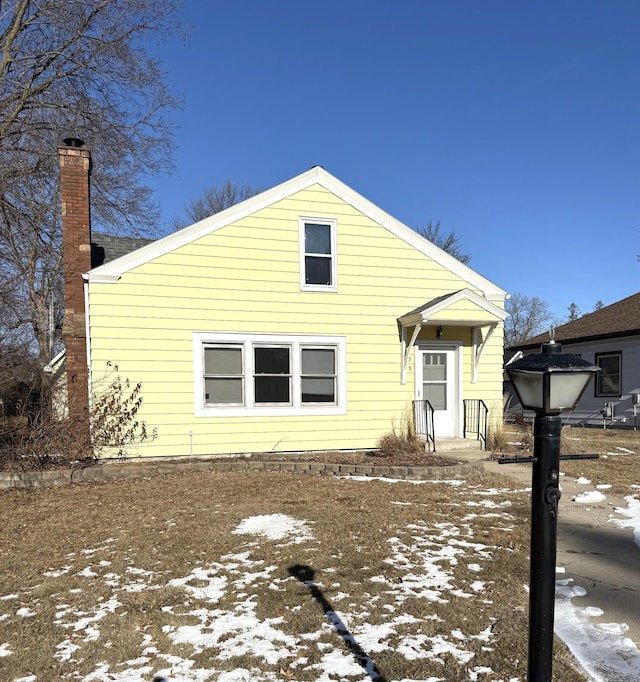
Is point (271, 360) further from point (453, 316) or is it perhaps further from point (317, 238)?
point (453, 316)

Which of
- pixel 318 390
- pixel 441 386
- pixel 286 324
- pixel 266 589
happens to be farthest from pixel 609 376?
pixel 266 589

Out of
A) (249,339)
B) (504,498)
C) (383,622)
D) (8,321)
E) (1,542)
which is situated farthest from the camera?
(8,321)

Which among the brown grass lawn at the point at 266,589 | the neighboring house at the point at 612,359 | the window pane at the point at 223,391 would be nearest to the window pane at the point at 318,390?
the window pane at the point at 223,391

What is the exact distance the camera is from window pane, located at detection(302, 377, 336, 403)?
970 centimetres

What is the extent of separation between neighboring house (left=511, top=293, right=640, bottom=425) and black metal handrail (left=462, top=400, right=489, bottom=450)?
5.38 m

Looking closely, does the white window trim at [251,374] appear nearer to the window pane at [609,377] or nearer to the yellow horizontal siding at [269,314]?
the yellow horizontal siding at [269,314]

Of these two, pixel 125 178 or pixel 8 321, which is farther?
pixel 125 178

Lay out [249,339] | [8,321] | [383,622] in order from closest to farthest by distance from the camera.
A: [383,622]
[249,339]
[8,321]

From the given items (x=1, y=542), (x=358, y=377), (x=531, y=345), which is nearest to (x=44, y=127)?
(x=358, y=377)

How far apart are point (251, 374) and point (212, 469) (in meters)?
1.94

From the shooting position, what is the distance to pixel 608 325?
54.4 feet

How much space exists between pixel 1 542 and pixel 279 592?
330cm

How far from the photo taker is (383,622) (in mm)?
3189

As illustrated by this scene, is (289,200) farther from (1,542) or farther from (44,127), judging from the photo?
(44,127)
